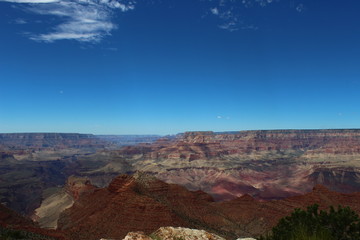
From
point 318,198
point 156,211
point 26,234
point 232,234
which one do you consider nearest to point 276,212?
point 318,198

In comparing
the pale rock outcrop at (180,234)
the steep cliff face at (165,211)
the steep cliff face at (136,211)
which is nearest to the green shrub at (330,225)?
the pale rock outcrop at (180,234)

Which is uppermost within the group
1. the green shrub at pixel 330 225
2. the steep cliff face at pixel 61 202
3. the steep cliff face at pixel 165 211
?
the green shrub at pixel 330 225

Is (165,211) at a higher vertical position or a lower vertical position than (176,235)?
lower

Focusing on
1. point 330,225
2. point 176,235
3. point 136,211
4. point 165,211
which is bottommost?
point 136,211

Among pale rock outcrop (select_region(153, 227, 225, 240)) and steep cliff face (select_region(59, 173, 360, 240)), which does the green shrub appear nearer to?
pale rock outcrop (select_region(153, 227, 225, 240))

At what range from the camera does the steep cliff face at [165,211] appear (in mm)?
53312

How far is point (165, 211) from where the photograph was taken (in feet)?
182

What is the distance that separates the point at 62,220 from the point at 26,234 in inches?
1411

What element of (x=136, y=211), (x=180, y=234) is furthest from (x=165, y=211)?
(x=180, y=234)

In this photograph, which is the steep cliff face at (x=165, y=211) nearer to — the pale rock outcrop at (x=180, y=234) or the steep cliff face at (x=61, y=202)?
the steep cliff face at (x=61, y=202)

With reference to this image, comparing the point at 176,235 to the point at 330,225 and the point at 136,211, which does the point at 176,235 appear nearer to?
the point at 330,225

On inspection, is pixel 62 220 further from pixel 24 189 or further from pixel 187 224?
pixel 24 189

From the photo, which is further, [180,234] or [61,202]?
[61,202]

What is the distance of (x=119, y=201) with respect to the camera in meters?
60.4
